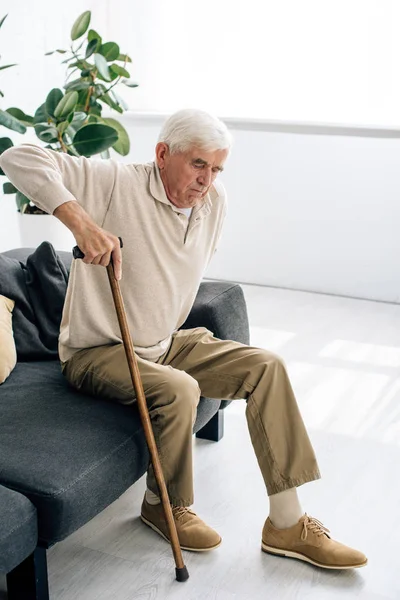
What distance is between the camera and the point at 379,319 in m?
4.25

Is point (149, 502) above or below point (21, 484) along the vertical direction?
below

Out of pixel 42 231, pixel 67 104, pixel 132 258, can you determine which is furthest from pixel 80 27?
pixel 132 258

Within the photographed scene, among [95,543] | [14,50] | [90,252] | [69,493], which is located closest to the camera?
[69,493]

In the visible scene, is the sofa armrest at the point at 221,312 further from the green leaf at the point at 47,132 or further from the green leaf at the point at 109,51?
the green leaf at the point at 109,51

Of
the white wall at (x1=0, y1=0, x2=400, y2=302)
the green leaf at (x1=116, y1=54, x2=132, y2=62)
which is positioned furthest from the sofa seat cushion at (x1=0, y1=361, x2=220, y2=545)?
the white wall at (x1=0, y1=0, x2=400, y2=302)

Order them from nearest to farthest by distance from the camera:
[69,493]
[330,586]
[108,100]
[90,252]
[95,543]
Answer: [69,493] → [90,252] → [330,586] → [95,543] → [108,100]

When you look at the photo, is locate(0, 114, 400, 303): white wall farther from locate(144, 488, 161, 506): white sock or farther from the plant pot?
locate(144, 488, 161, 506): white sock

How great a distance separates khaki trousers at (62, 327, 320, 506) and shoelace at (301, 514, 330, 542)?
0.41ft

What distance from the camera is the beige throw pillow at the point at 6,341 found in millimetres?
2244

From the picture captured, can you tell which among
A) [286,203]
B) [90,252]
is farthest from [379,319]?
[90,252]

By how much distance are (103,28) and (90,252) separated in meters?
3.45

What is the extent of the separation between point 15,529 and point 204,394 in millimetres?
749

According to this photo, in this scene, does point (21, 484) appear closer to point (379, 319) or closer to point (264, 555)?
point (264, 555)

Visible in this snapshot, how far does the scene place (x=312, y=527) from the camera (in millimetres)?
2100
